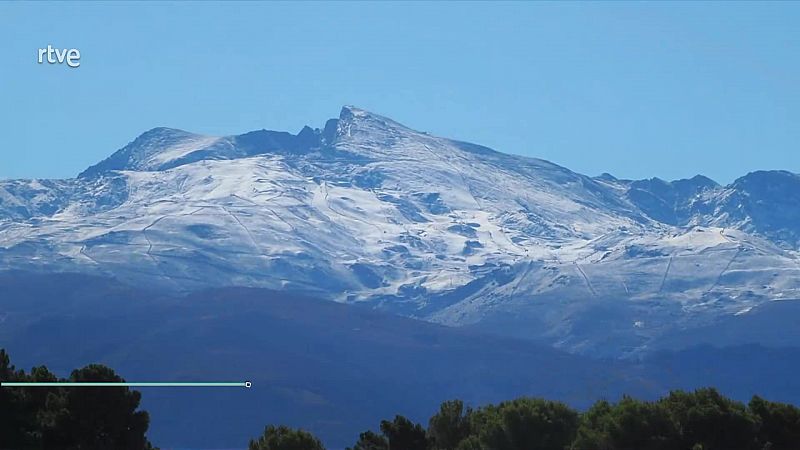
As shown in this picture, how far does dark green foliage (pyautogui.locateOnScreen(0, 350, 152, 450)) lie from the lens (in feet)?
374

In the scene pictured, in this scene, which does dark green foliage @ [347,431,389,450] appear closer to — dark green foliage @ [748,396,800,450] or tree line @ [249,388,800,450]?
tree line @ [249,388,800,450]

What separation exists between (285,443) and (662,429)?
2653 centimetres

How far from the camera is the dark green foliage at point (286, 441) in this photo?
376 ft

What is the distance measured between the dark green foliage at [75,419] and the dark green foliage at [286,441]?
347 inches

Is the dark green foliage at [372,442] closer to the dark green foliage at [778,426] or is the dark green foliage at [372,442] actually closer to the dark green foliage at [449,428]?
the dark green foliage at [449,428]

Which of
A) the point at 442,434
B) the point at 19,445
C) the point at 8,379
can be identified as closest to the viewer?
the point at 19,445

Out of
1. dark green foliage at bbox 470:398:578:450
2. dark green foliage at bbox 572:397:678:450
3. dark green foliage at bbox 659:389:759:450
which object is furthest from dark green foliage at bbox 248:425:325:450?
dark green foliage at bbox 659:389:759:450

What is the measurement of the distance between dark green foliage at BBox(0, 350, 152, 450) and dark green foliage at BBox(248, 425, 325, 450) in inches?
347

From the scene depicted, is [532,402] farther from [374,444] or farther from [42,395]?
[42,395]

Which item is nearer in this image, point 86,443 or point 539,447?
point 86,443

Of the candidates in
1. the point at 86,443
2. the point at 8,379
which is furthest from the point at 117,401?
the point at 8,379

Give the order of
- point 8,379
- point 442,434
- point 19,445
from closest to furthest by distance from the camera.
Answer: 1. point 19,445
2. point 8,379
3. point 442,434

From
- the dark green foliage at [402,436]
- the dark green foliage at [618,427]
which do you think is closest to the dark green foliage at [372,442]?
the dark green foliage at [618,427]

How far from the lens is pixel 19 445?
4493 inches
